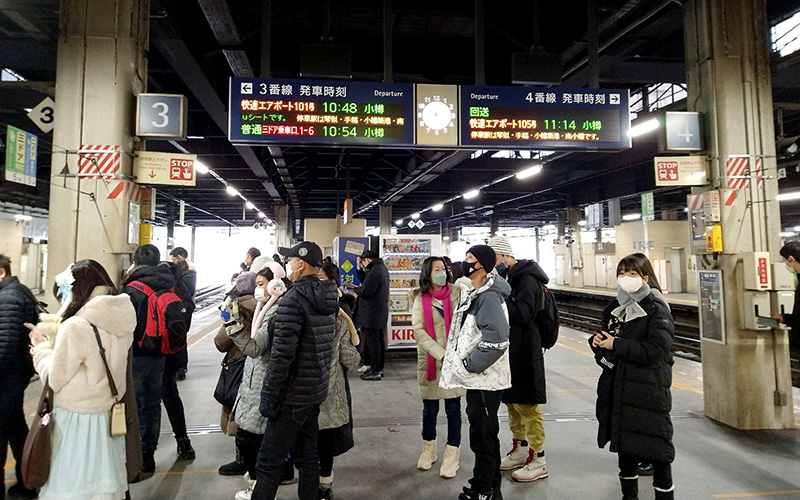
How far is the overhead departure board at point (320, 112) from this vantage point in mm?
4660

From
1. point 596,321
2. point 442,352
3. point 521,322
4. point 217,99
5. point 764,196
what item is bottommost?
point 596,321

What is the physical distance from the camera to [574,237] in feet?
66.4

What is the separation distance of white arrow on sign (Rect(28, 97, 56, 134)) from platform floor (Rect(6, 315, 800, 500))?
10.3 feet

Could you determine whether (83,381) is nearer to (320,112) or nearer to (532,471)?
(532,471)

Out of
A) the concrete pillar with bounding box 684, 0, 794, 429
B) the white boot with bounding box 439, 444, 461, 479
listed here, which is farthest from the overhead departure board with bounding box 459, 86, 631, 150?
the white boot with bounding box 439, 444, 461, 479

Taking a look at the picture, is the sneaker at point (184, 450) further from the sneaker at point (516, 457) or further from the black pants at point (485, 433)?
the sneaker at point (516, 457)

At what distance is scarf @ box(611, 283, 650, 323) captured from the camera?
267 cm

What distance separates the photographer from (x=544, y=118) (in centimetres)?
509

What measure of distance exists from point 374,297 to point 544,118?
10.6 ft

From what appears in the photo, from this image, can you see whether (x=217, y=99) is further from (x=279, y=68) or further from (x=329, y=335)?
(x=329, y=335)

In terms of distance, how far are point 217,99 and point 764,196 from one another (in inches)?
289

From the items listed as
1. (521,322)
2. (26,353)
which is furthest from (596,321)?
(26,353)

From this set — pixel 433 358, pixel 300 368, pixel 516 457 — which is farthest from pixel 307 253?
pixel 516 457

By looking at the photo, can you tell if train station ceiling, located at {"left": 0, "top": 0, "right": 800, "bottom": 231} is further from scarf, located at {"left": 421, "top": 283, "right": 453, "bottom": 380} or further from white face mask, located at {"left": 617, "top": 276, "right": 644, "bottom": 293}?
white face mask, located at {"left": 617, "top": 276, "right": 644, "bottom": 293}
